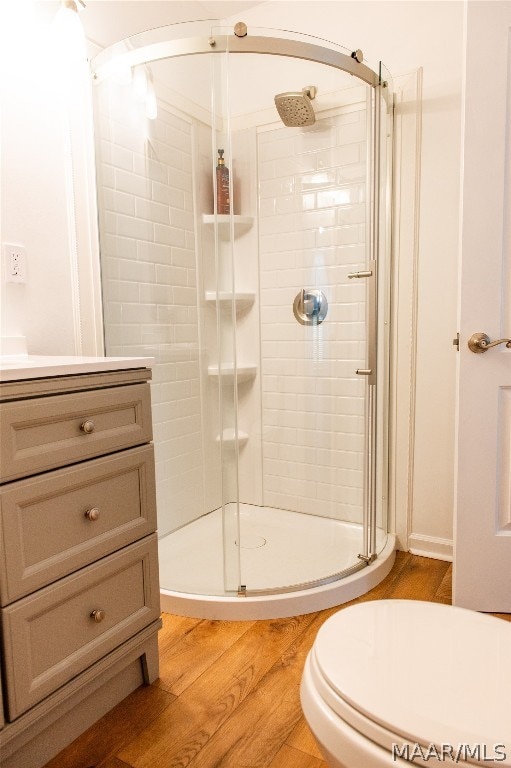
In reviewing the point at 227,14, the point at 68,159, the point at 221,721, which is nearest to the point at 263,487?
the point at 221,721

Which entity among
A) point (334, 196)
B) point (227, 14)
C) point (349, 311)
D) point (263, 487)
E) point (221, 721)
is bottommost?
point (221, 721)

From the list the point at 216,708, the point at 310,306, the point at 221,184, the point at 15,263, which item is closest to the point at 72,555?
the point at 216,708

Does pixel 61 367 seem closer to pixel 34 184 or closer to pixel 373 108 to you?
pixel 34 184

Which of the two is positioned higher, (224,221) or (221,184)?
(221,184)

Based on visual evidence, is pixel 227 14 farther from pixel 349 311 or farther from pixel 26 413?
pixel 26 413

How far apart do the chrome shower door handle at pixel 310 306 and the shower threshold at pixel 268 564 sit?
807mm

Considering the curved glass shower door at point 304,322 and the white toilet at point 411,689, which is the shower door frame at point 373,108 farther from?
the white toilet at point 411,689

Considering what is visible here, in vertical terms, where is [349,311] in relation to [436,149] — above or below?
below

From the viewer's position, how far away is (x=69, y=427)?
3.65 ft

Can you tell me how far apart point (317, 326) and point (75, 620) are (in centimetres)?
139

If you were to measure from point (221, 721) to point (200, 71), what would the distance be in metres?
1.91

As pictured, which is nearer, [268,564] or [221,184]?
[221,184]

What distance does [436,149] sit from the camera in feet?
6.51

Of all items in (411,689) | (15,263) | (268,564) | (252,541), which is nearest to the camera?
(411,689)
